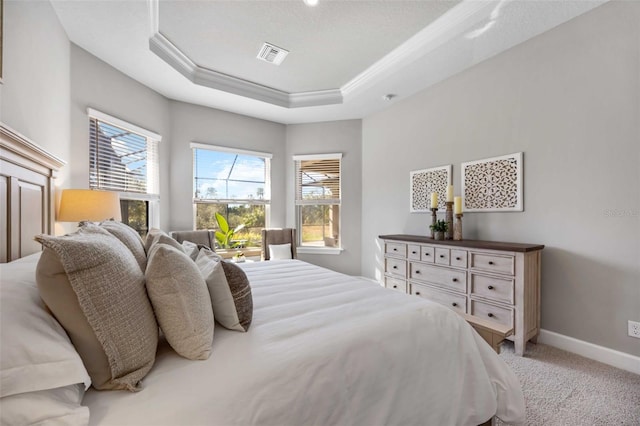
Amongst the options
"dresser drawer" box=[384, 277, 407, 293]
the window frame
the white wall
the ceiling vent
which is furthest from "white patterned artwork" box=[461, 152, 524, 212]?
the white wall

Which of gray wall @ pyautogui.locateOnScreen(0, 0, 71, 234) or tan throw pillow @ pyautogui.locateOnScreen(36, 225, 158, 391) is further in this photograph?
gray wall @ pyautogui.locateOnScreen(0, 0, 71, 234)

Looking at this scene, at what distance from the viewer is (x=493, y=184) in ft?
8.89

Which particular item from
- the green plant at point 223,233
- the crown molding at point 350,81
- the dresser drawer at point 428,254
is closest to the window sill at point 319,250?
the green plant at point 223,233

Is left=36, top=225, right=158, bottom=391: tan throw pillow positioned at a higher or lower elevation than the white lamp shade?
lower

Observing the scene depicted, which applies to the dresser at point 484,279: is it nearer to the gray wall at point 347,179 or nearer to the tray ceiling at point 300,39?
the gray wall at point 347,179

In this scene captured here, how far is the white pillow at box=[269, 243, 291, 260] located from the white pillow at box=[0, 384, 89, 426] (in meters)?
3.27

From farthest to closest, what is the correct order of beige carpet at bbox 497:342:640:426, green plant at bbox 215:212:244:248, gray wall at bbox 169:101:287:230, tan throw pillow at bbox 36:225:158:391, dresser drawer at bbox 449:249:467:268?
green plant at bbox 215:212:244:248 → gray wall at bbox 169:101:287:230 → dresser drawer at bbox 449:249:467:268 → beige carpet at bbox 497:342:640:426 → tan throw pillow at bbox 36:225:158:391

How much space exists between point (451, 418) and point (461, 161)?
2.60m

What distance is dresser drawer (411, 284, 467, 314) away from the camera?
97.9 inches

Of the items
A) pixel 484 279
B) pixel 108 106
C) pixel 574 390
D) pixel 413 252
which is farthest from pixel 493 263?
pixel 108 106

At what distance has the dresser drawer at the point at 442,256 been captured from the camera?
262 cm

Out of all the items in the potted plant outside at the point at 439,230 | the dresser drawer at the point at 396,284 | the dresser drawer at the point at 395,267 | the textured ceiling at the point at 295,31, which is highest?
the textured ceiling at the point at 295,31

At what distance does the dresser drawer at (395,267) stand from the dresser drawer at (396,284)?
7 centimetres

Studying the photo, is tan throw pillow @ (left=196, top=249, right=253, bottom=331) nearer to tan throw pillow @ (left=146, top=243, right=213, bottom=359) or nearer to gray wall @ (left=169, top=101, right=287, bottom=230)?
tan throw pillow @ (left=146, top=243, right=213, bottom=359)
